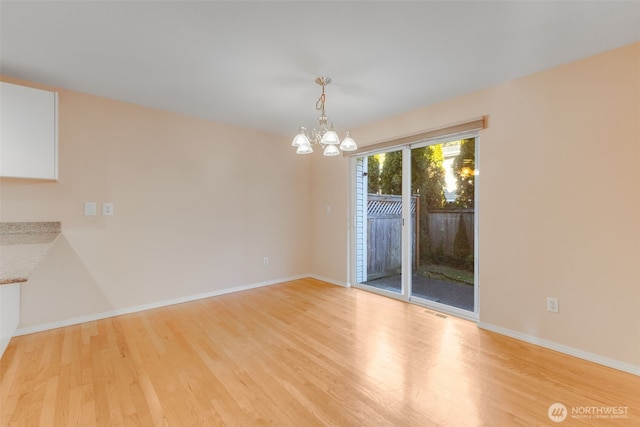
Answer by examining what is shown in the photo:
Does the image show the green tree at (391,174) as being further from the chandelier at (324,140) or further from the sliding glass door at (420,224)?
the chandelier at (324,140)

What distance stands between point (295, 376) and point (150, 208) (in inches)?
97.7

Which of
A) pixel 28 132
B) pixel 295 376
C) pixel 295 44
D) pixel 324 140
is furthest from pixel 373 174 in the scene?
pixel 28 132

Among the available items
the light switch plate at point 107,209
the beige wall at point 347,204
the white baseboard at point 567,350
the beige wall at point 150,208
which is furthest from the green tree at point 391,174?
the light switch plate at point 107,209

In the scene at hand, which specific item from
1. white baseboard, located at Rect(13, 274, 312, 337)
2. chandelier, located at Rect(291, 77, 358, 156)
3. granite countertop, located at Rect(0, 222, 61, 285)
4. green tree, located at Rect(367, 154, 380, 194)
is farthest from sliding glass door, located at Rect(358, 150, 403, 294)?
granite countertop, located at Rect(0, 222, 61, 285)

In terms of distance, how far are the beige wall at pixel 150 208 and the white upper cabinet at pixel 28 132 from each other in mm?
293

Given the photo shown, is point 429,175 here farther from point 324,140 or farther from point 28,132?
point 28,132

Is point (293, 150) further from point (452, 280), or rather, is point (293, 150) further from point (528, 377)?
point (528, 377)

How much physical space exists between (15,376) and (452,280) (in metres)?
3.80

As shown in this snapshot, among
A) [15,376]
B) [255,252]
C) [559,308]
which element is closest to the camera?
[15,376]

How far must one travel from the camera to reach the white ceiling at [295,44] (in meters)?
1.66

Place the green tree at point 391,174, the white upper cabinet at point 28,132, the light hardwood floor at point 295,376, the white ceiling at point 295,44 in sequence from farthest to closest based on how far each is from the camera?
the green tree at point 391,174
the white upper cabinet at point 28,132
the white ceiling at point 295,44
the light hardwood floor at point 295,376

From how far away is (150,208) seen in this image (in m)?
3.19

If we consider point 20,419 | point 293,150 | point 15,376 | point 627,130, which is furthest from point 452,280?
point 15,376

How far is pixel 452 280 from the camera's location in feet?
10.4
